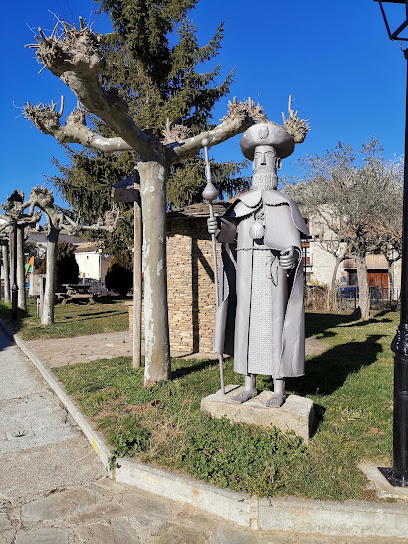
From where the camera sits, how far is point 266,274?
429 cm

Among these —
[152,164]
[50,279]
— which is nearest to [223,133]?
[152,164]

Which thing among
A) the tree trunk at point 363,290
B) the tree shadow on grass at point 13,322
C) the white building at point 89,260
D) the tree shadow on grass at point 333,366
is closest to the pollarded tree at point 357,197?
the tree trunk at point 363,290

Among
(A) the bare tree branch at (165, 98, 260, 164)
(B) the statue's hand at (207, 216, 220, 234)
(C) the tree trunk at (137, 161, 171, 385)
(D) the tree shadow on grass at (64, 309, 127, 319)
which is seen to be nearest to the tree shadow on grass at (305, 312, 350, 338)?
(C) the tree trunk at (137, 161, 171, 385)

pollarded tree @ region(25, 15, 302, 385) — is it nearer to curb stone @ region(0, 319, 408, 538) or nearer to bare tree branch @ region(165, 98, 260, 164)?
bare tree branch @ region(165, 98, 260, 164)

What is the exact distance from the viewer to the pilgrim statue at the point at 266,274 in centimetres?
416

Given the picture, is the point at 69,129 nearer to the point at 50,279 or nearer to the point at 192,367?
the point at 192,367

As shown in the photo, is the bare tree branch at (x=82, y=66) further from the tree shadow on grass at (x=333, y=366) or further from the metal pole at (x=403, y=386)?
the tree shadow on grass at (x=333, y=366)

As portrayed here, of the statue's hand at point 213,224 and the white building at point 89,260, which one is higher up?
the white building at point 89,260

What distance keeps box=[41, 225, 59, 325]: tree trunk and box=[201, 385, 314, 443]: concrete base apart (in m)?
9.46

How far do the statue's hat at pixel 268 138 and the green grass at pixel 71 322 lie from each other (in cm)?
655

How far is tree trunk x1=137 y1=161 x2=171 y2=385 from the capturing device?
19.0 feet

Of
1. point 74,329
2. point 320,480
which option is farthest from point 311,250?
point 320,480

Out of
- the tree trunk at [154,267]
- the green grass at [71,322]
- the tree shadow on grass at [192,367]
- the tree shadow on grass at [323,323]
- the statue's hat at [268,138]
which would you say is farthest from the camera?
the tree shadow on grass at [323,323]

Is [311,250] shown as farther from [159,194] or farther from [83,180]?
[159,194]
